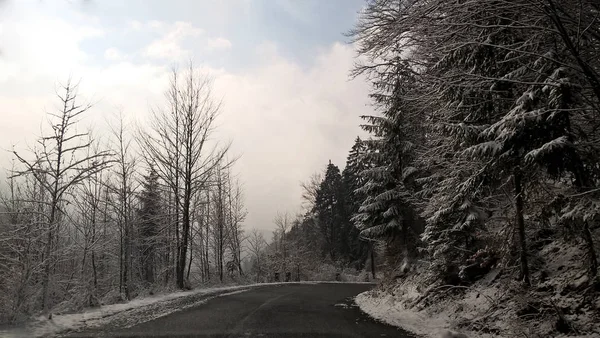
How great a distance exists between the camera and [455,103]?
996cm

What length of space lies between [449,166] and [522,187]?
7.41 feet

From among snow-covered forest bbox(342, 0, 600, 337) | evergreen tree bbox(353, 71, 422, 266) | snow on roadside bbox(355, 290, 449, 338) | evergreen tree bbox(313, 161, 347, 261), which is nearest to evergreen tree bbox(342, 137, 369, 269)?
evergreen tree bbox(313, 161, 347, 261)

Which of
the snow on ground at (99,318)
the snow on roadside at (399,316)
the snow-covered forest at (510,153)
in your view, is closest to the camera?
the snow-covered forest at (510,153)

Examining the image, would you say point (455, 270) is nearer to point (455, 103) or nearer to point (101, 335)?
point (455, 103)

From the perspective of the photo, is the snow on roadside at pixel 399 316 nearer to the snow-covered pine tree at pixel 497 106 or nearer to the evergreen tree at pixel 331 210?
the snow-covered pine tree at pixel 497 106

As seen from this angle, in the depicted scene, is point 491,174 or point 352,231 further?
point 352,231

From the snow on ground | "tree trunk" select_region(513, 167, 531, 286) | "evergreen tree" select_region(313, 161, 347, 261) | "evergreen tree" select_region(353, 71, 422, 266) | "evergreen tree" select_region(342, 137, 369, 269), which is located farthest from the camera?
"evergreen tree" select_region(313, 161, 347, 261)

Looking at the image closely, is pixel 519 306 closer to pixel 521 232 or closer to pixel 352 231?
pixel 521 232

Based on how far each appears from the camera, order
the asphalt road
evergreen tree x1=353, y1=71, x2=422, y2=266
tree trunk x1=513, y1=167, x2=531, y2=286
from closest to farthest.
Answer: the asphalt road, tree trunk x1=513, y1=167, x2=531, y2=286, evergreen tree x1=353, y1=71, x2=422, y2=266

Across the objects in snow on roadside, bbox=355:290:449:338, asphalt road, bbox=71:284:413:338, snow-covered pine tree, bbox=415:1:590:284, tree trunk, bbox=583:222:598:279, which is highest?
snow-covered pine tree, bbox=415:1:590:284

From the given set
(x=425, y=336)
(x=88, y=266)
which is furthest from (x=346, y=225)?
(x=425, y=336)

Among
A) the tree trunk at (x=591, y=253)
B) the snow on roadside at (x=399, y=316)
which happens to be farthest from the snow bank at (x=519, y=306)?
the tree trunk at (x=591, y=253)

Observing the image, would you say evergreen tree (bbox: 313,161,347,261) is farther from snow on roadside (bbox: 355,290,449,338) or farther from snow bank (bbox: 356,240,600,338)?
snow bank (bbox: 356,240,600,338)

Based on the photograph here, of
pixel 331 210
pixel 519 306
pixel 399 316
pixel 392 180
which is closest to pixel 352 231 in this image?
pixel 331 210
